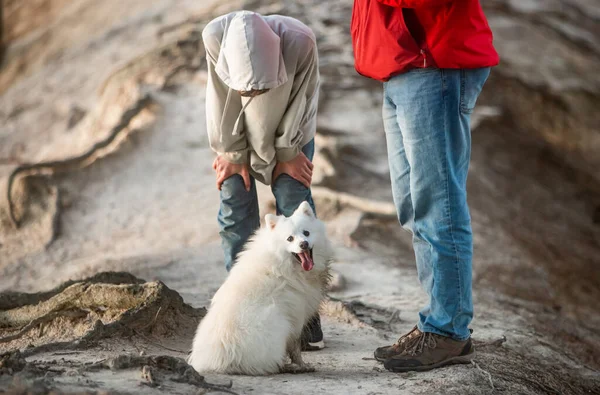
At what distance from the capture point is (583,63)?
1305 centimetres

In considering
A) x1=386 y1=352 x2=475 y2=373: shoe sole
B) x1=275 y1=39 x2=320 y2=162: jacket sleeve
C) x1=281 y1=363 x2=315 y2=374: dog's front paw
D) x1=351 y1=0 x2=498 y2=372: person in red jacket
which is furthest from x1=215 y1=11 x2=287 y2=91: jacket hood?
x1=386 y1=352 x2=475 y2=373: shoe sole

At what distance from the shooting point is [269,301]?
140 inches

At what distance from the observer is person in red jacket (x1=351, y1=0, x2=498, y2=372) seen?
11.0 ft

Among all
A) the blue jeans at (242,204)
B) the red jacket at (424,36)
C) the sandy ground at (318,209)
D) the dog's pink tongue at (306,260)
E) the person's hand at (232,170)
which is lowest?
the sandy ground at (318,209)

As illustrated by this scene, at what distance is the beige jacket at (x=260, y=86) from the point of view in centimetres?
356

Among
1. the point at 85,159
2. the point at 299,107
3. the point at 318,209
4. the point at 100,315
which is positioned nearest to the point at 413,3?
the point at 299,107

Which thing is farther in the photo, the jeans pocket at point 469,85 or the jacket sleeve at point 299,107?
the jacket sleeve at point 299,107

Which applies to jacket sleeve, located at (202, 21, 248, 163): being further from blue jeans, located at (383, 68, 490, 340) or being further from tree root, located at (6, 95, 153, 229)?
tree root, located at (6, 95, 153, 229)

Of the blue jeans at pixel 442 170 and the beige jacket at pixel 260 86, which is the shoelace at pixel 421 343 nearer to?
the blue jeans at pixel 442 170

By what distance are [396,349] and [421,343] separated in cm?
16

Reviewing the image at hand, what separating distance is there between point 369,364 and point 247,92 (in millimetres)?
1364

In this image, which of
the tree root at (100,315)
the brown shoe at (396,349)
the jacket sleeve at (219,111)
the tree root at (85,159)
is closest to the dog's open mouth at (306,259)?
the brown shoe at (396,349)

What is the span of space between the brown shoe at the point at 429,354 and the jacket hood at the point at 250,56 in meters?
1.31

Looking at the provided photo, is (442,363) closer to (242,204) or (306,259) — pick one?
(306,259)
